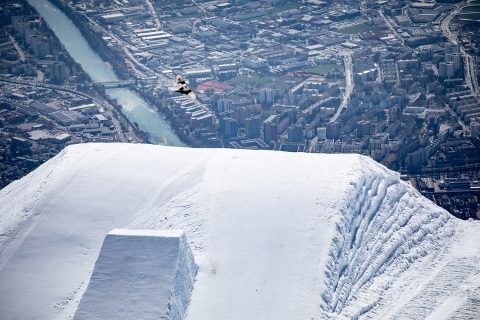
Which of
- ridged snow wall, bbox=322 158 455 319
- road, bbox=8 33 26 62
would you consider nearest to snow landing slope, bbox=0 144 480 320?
ridged snow wall, bbox=322 158 455 319

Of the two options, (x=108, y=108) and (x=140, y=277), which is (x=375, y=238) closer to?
(x=140, y=277)

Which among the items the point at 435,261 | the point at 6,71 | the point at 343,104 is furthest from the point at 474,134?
the point at 6,71

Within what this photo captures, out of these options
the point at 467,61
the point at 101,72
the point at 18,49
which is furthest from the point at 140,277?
the point at 18,49

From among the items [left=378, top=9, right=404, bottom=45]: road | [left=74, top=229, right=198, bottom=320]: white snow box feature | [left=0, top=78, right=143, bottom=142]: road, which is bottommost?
[left=0, top=78, right=143, bottom=142]: road

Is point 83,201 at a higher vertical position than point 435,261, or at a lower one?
higher

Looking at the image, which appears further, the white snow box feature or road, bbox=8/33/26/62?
road, bbox=8/33/26/62

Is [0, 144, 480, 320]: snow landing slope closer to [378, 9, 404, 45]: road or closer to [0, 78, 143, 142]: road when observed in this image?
[0, 78, 143, 142]: road

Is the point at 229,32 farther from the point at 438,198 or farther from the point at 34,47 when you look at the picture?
the point at 438,198
